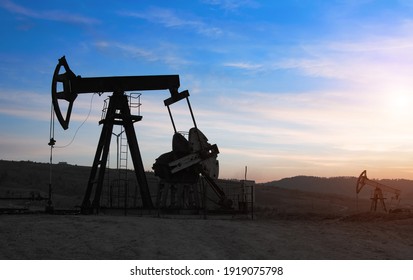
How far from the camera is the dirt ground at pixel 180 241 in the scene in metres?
9.61

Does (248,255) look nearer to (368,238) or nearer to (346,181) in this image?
(368,238)

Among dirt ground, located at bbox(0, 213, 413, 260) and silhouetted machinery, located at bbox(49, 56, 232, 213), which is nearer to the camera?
dirt ground, located at bbox(0, 213, 413, 260)

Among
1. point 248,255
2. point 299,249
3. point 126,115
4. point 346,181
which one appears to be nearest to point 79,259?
point 248,255

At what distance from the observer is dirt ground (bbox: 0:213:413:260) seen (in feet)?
31.5

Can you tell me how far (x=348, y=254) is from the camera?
10.5m

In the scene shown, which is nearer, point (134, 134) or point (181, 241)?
point (181, 241)

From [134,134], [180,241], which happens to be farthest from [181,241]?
[134,134]

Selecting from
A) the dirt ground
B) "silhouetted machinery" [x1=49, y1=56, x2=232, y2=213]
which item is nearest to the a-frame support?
"silhouetted machinery" [x1=49, y1=56, x2=232, y2=213]

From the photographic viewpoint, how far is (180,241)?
10617 millimetres

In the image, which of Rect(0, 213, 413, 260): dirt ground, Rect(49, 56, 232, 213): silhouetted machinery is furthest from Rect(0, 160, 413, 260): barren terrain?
Rect(49, 56, 232, 213): silhouetted machinery

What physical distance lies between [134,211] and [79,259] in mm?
7142

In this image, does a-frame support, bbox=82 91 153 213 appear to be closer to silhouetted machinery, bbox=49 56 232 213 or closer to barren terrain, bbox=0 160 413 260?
silhouetted machinery, bbox=49 56 232 213

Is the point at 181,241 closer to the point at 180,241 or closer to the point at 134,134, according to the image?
the point at 180,241

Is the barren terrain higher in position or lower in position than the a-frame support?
lower
